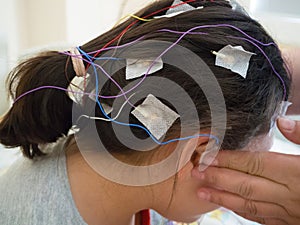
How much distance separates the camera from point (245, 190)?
687 millimetres

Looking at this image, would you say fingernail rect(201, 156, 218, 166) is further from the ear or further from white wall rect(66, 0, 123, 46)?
white wall rect(66, 0, 123, 46)

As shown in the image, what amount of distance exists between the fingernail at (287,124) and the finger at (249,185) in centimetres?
9

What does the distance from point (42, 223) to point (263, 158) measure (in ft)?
1.25

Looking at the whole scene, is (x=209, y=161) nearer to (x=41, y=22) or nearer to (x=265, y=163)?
(x=265, y=163)

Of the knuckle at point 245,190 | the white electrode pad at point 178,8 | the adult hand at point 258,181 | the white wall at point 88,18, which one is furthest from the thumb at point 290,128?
the white wall at point 88,18

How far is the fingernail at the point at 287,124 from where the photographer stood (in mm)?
701

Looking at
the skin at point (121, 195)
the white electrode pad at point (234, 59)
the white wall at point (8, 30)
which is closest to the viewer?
the white electrode pad at point (234, 59)

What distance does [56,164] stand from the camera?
751 mm

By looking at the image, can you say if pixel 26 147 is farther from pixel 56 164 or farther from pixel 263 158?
pixel 263 158

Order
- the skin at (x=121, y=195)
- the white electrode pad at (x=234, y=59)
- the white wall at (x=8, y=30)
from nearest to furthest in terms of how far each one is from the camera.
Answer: the white electrode pad at (x=234, y=59) → the skin at (x=121, y=195) → the white wall at (x=8, y=30)

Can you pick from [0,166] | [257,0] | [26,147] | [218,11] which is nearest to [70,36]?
[0,166]

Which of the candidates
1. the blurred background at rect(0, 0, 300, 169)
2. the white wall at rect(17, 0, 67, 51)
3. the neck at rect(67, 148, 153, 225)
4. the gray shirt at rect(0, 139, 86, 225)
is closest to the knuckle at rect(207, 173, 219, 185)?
the neck at rect(67, 148, 153, 225)

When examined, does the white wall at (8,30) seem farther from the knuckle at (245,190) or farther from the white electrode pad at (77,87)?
the knuckle at (245,190)

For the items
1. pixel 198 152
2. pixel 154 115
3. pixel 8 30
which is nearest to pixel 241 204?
pixel 198 152
